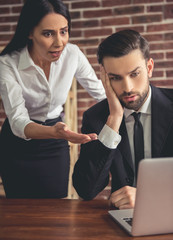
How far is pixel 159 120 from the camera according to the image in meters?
1.40

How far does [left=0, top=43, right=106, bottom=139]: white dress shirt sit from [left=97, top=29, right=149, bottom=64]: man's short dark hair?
34cm

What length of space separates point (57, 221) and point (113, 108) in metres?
0.61

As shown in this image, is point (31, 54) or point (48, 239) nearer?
point (48, 239)

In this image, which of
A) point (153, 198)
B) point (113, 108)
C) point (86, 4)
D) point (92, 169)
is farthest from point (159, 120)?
point (86, 4)

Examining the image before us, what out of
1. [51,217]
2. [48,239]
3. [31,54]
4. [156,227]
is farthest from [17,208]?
[31,54]

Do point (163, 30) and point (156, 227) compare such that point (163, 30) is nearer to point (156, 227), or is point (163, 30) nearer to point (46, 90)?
point (46, 90)

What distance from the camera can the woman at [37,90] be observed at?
1521 mm

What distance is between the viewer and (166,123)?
54.7 inches

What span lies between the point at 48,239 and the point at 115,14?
2.21m

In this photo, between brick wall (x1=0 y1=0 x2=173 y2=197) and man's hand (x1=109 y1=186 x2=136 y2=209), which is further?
brick wall (x1=0 y1=0 x2=173 y2=197)

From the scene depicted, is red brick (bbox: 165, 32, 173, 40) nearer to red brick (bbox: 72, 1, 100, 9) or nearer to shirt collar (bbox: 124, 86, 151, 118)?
red brick (bbox: 72, 1, 100, 9)

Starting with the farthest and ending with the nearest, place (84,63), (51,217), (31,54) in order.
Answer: (84,63) < (31,54) < (51,217)

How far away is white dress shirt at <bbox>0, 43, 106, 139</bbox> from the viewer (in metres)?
1.54

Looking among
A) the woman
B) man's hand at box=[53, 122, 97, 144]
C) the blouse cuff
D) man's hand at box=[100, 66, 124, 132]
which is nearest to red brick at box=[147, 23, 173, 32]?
the woman
